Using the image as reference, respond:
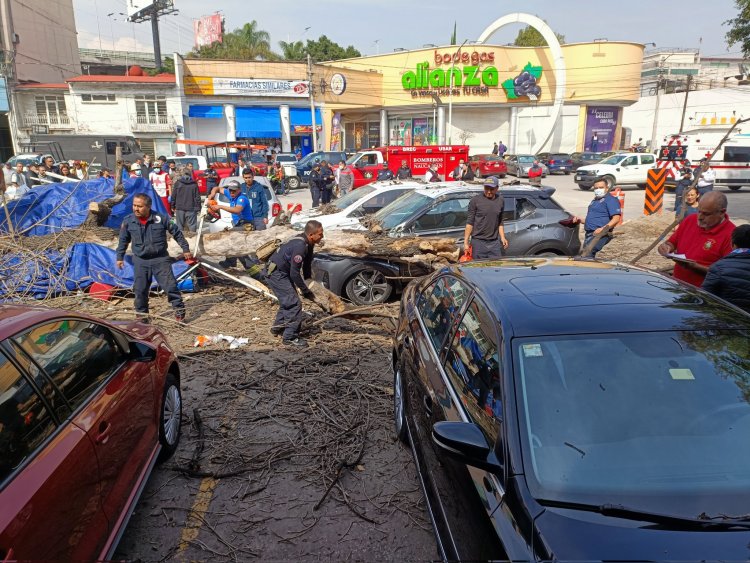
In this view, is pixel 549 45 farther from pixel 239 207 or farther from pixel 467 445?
pixel 467 445

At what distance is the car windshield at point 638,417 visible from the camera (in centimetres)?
199

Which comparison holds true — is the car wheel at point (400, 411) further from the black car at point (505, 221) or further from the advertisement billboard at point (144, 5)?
the advertisement billboard at point (144, 5)

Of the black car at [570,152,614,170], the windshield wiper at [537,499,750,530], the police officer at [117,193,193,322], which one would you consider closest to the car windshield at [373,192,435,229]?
the police officer at [117,193,193,322]

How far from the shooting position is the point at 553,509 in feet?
6.33

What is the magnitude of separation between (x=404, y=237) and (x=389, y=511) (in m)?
4.70

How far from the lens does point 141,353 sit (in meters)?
3.51

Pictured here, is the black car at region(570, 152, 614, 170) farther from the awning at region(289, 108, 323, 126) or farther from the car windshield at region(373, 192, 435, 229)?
the car windshield at region(373, 192, 435, 229)

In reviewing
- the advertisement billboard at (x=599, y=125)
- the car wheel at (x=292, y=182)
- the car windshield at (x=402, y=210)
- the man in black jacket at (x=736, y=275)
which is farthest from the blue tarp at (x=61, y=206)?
the advertisement billboard at (x=599, y=125)

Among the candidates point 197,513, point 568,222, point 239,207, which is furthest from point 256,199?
point 197,513

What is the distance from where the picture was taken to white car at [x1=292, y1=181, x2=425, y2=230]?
30.0 ft

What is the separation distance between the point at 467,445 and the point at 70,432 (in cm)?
186

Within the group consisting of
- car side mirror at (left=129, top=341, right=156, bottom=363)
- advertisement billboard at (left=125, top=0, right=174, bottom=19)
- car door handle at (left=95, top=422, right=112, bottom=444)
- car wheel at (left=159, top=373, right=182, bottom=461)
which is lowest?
car wheel at (left=159, top=373, right=182, bottom=461)

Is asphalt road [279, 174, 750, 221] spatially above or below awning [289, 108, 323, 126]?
below

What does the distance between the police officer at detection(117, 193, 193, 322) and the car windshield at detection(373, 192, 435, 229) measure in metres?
3.07
